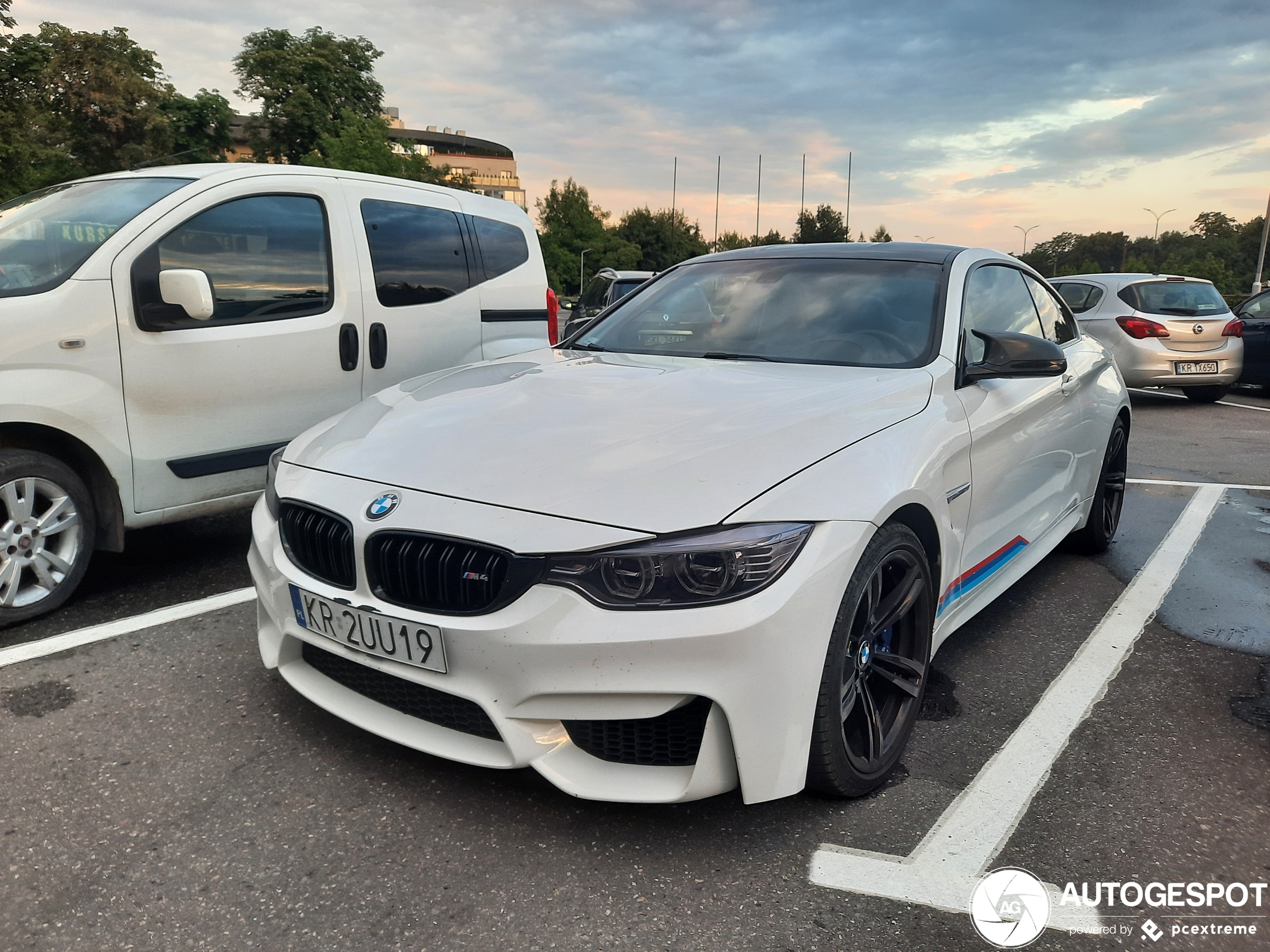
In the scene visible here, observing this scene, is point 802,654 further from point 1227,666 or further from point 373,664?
point 1227,666

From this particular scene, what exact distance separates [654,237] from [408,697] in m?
97.2

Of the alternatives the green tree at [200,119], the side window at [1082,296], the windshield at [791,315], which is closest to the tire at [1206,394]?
the side window at [1082,296]

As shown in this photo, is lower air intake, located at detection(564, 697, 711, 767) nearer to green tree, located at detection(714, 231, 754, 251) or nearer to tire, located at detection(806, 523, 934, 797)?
tire, located at detection(806, 523, 934, 797)

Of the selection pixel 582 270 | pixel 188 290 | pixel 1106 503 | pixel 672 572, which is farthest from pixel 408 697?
pixel 582 270

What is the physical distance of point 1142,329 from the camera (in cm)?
1114

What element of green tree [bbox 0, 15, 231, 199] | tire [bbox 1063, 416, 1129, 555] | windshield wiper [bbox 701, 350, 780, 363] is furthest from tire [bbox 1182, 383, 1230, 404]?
green tree [bbox 0, 15, 231, 199]

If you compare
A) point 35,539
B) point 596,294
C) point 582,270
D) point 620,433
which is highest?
point 582,270

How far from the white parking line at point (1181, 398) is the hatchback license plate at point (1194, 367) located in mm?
489

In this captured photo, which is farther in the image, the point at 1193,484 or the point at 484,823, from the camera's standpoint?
the point at 1193,484

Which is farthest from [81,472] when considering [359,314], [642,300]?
[642,300]

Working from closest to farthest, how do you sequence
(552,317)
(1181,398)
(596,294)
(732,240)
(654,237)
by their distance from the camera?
1. (552,317)
2. (1181,398)
3. (596,294)
4. (654,237)
5. (732,240)

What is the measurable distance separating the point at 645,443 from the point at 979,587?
4.82 ft

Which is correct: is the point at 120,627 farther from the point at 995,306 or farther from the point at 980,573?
the point at 995,306

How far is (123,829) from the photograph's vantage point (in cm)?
229
